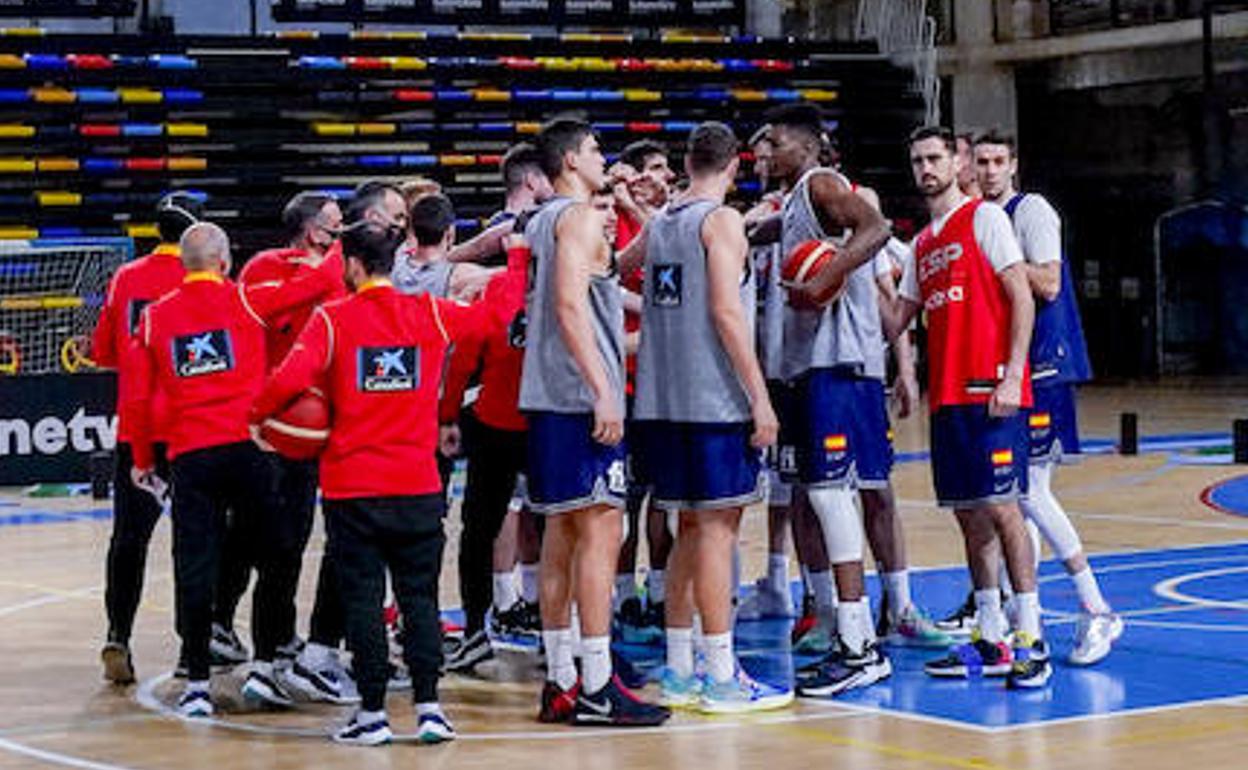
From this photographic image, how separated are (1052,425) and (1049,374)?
0.73ft

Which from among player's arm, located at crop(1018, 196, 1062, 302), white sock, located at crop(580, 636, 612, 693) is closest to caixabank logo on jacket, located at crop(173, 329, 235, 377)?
white sock, located at crop(580, 636, 612, 693)

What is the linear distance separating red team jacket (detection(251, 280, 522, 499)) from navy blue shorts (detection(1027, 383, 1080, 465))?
267 cm

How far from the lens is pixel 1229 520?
14789 mm

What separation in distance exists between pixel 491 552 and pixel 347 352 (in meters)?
1.78

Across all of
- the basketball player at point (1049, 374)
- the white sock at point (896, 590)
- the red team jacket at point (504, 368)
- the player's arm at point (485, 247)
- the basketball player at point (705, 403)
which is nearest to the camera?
the basketball player at point (705, 403)

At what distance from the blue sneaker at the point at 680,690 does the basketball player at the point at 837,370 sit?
1.39 feet

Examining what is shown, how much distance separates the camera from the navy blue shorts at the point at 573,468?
28.9ft

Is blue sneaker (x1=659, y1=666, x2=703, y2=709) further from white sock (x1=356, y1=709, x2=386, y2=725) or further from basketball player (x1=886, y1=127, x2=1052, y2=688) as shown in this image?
white sock (x1=356, y1=709, x2=386, y2=725)

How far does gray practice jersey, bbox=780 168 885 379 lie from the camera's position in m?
9.60

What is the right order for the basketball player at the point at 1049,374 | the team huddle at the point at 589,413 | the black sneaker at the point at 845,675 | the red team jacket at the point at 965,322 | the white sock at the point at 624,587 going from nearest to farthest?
the team huddle at the point at 589,413, the black sneaker at the point at 845,675, the red team jacket at the point at 965,322, the basketball player at the point at 1049,374, the white sock at the point at 624,587

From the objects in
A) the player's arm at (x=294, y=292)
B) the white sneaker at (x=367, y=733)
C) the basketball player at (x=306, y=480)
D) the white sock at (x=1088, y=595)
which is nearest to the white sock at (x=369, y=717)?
the white sneaker at (x=367, y=733)

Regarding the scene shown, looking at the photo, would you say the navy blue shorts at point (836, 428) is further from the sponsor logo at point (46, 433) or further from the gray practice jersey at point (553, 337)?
A: the sponsor logo at point (46, 433)

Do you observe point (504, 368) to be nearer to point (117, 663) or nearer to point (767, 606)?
point (117, 663)

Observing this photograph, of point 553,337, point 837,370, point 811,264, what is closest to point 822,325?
point 837,370
